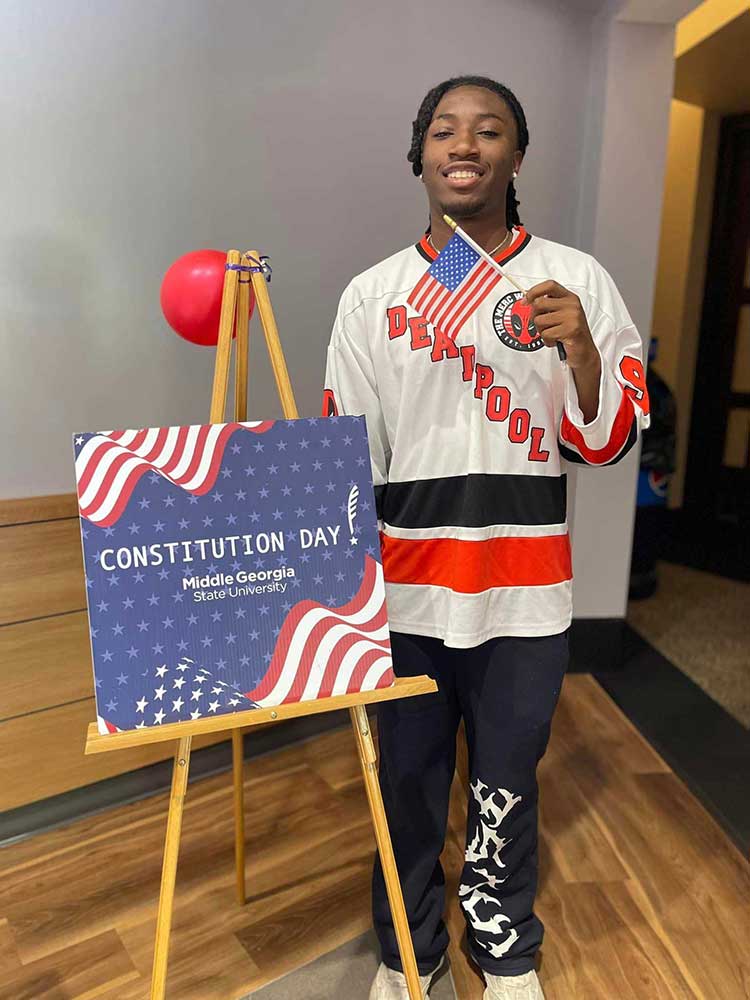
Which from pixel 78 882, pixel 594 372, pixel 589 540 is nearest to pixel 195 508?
pixel 594 372

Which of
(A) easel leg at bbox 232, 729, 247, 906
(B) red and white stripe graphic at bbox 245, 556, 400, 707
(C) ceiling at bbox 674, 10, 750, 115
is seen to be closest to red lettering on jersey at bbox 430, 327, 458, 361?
(B) red and white stripe graphic at bbox 245, 556, 400, 707

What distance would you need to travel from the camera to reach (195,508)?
1246 mm

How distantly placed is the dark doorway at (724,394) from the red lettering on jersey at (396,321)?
3.43 metres

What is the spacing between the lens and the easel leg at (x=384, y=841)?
4.44 feet

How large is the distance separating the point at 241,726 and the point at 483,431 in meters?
0.64

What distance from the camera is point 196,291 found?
5.09 feet

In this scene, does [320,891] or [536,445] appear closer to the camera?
[536,445]

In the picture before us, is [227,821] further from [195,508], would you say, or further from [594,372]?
[594,372]

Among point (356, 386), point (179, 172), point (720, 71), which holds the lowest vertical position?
point (356, 386)

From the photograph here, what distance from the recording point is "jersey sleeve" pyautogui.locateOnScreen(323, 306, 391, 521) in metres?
1.48

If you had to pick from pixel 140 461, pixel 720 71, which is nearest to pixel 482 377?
pixel 140 461

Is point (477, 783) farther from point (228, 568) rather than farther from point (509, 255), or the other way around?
point (509, 255)

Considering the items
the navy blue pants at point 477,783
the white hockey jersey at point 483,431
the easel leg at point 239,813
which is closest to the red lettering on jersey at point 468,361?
the white hockey jersey at point 483,431

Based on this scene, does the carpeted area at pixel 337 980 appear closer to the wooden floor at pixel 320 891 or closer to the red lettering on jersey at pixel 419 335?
the wooden floor at pixel 320 891
